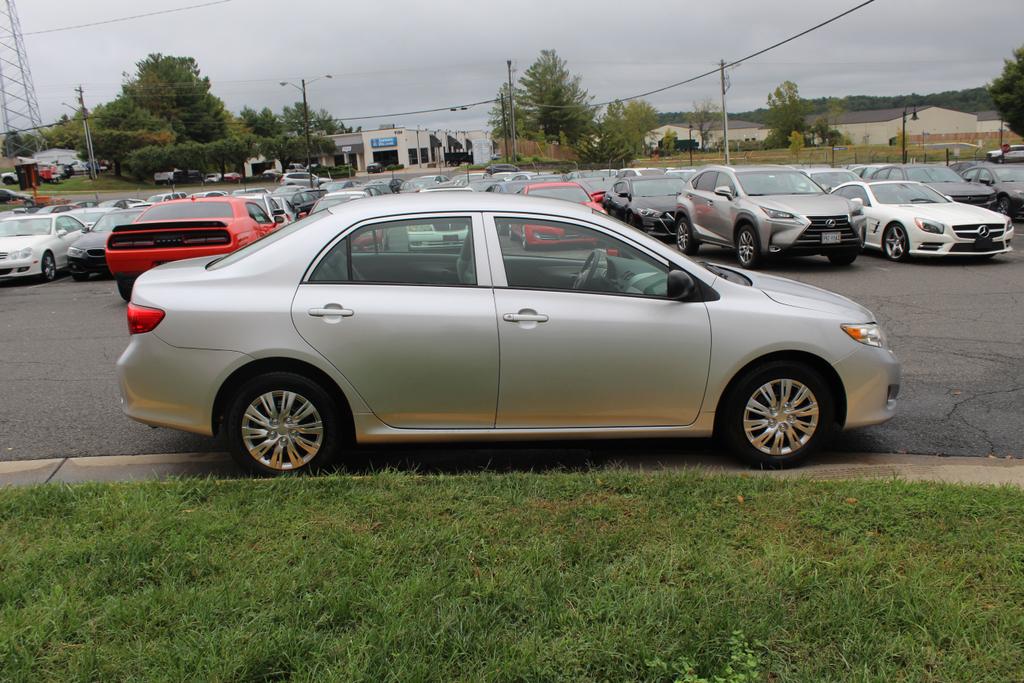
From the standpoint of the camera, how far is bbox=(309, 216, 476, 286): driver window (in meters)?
5.02

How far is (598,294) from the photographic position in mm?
5027

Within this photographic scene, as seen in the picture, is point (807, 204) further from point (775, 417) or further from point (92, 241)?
point (92, 241)

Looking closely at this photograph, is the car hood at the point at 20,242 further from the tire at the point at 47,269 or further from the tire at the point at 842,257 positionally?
the tire at the point at 842,257

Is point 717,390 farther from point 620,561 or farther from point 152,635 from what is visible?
point 152,635

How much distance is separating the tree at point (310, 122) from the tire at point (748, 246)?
117440 millimetres

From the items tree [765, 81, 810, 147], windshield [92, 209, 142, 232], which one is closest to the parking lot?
windshield [92, 209, 142, 232]

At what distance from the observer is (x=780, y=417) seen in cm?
510

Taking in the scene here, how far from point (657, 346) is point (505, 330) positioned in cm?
90

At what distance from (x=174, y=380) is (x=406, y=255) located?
1540 mm

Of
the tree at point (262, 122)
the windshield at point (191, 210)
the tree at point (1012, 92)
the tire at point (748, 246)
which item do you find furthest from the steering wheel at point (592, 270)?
the tree at point (262, 122)

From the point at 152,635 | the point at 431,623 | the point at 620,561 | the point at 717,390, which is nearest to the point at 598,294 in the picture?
the point at 717,390

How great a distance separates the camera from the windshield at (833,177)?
21.0 m

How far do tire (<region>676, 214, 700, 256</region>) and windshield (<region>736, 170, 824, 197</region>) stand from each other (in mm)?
1693

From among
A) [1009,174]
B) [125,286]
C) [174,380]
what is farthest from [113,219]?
[1009,174]
